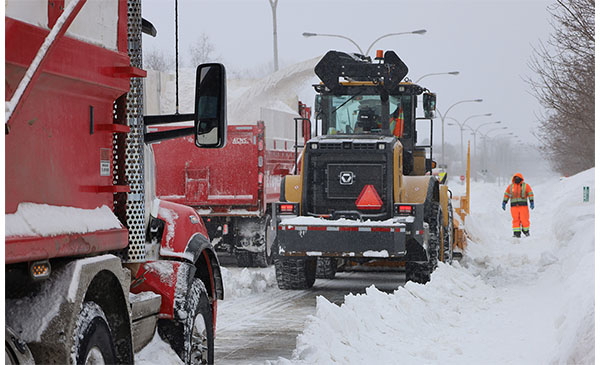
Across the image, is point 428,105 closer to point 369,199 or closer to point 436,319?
point 369,199

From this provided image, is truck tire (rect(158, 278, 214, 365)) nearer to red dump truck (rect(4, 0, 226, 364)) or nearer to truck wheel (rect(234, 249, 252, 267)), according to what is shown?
red dump truck (rect(4, 0, 226, 364))

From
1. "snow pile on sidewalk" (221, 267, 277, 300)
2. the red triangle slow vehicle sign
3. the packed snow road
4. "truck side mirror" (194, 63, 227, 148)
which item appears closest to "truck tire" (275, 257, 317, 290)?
the packed snow road

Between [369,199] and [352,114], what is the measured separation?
5.56 feet

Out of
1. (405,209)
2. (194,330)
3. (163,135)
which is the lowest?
(194,330)

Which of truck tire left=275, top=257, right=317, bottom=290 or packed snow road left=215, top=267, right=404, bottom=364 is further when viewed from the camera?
truck tire left=275, top=257, right=317, bottom=290

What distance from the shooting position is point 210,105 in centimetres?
482

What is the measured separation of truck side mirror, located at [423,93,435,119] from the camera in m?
13.7

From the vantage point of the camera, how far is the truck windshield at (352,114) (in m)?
13.5

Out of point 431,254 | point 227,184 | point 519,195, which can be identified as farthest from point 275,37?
point 431,254

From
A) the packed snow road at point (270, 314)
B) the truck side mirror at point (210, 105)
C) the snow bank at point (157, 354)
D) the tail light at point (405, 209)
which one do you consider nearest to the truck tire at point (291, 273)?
the packed snow road at point (270, 314)

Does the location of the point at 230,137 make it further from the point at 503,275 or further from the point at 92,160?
the point at 92,160

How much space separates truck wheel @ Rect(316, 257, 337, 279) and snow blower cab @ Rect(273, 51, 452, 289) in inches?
21.3

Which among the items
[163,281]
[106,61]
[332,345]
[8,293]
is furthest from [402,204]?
[8,293]

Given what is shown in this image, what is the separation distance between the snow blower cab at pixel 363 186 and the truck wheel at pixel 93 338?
7.84m
